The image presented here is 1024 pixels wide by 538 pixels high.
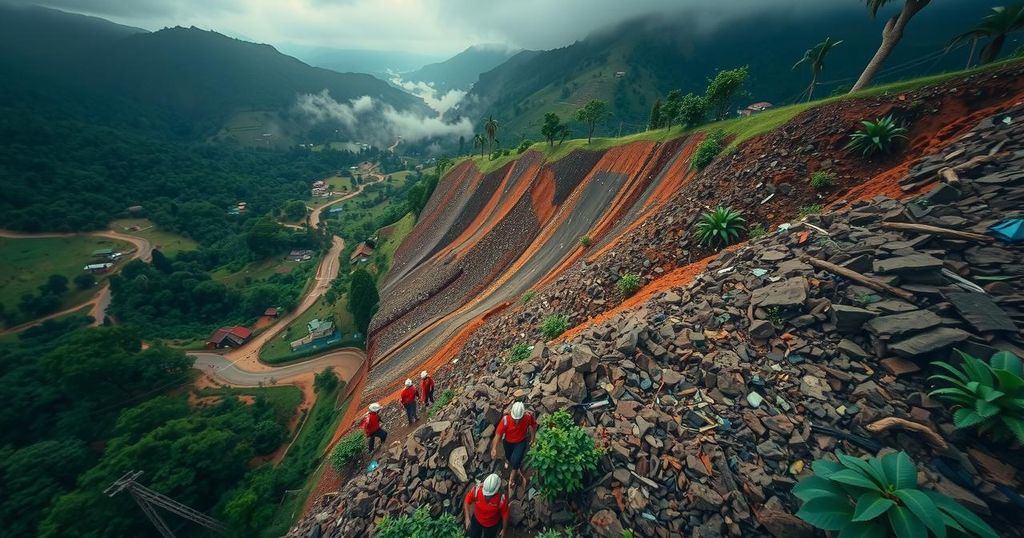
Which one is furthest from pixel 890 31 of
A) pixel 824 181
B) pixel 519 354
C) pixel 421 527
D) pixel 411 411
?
pixel 411 411

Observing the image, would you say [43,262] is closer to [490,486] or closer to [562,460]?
[490,486]

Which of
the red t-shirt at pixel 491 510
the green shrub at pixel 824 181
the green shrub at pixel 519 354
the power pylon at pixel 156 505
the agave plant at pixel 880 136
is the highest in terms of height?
the agave plant at pixel 880 136

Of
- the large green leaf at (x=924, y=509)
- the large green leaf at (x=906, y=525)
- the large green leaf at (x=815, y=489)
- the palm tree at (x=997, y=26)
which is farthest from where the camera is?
the palm tree at (x=997, y=26)

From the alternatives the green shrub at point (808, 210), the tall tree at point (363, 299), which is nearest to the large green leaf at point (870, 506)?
the green shrub at point (808, 210)

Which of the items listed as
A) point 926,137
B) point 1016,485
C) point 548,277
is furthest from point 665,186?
point 1016,485

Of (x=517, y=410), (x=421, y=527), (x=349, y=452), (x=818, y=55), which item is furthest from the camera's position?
(x=818, y=55)

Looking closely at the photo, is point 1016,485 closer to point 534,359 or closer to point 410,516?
point 534,359

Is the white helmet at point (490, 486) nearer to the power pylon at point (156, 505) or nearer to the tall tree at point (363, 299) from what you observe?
the power pylon at point (156, 505)
